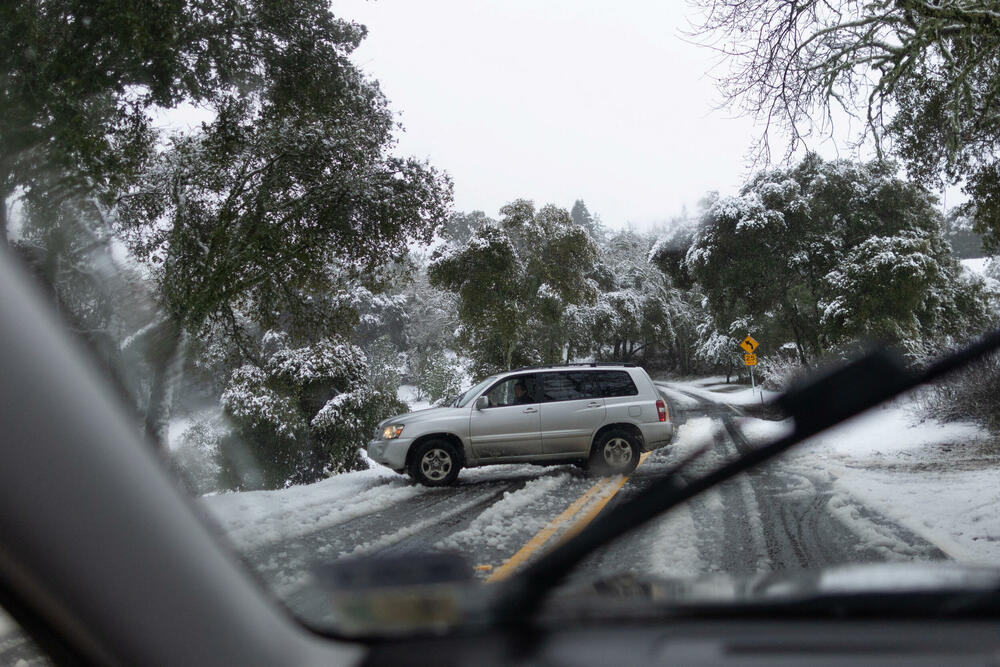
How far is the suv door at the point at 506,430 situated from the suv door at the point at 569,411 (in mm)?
149

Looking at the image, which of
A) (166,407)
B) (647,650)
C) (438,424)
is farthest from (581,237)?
(647,650)

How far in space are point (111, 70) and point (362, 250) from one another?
4.10 m

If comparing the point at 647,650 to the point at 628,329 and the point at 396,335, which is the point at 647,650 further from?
the point at 628,329

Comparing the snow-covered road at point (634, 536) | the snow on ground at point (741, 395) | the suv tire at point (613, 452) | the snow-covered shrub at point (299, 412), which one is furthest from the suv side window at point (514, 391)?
the snow on ground at point (741, 395)

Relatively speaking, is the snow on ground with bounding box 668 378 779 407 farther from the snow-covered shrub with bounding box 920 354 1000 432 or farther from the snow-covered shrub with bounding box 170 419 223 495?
the snow-covered shrub with bounding box 170 419 223 495

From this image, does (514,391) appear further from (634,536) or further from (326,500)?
(634,536)

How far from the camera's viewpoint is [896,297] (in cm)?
685

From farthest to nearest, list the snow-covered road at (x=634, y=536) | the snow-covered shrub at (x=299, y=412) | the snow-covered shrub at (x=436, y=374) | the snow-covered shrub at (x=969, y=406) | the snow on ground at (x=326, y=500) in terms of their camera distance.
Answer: the snow-covered shrub at (x=436, y=374), the snow-covered shrub at (x=299, y=412), the snow on ground at (x=326, y=500), the snow-covered shrub at (x=969, y=406), the snow-covered road at (x=634, y=536)

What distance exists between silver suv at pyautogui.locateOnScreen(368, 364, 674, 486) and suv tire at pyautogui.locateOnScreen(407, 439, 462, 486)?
0.04ft

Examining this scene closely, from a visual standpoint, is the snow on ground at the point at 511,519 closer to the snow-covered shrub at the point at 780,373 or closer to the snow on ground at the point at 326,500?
the snow on ground at the point at 326,500

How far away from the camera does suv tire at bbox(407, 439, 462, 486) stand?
9359 mm

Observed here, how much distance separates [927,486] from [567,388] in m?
5.64

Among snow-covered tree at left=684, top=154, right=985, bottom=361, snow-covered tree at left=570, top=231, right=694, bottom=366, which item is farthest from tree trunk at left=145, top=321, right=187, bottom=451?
snow-covered tree at left=570, top=231, right=694, bottom=366

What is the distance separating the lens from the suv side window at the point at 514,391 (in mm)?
9961
